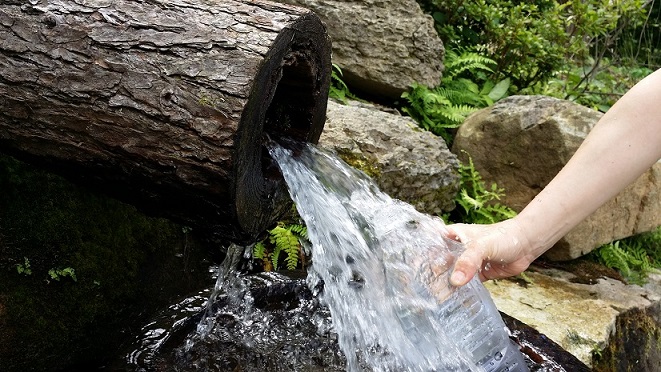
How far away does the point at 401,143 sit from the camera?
418 cm

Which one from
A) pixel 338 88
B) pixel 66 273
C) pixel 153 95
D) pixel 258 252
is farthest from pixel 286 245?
pixel 338 88

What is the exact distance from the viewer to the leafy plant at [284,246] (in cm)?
354

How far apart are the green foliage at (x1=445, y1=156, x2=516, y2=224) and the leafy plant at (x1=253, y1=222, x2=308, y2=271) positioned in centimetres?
133

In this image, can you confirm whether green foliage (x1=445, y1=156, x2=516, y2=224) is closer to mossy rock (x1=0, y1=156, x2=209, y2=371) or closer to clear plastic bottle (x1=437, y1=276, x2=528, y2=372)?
clear plastic bottle (x1=437, y1=276, x2=528, y2=372)

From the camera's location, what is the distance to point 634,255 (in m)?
5.01

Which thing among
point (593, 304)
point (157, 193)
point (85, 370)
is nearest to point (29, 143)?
point (157, 193)

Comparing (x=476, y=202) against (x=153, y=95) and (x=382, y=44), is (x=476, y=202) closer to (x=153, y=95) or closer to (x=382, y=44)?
(x=382, y=44)

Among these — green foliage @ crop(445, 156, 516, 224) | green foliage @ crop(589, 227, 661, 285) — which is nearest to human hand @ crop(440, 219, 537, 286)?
→ green foliage @ crop(445, 156, 516, 224)

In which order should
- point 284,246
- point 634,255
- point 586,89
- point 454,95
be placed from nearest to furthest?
point 284,246
point 634,255
point 454,95
point 586,89

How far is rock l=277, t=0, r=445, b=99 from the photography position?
17.7ft

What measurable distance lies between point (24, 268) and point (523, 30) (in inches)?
203

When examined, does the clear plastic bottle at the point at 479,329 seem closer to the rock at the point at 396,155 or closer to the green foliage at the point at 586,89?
the rock at the point at 396,155

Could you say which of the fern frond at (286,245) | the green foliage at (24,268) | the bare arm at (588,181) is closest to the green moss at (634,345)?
the bare arm at (588,181)

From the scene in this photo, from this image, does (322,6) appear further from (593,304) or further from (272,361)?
(272,361)
